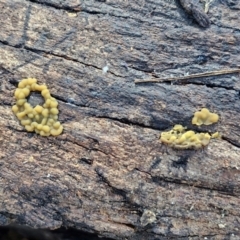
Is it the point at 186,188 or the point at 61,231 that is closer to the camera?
the point at 186,188

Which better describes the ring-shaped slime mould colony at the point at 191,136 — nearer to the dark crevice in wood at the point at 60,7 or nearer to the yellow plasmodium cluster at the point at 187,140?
the yellow plasmodium cluster at the point at 187,140

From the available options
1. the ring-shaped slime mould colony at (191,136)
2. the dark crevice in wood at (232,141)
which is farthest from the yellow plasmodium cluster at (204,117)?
the dark crevice in wood at (232,141)

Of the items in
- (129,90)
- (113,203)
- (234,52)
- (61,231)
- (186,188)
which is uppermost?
(234,52)

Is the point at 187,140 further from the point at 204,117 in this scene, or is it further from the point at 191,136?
the point at 204,117

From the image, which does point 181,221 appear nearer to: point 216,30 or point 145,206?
point 145,206

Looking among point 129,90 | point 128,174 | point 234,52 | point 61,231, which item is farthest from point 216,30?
point 61,231

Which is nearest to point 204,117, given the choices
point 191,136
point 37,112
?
point 191,136
